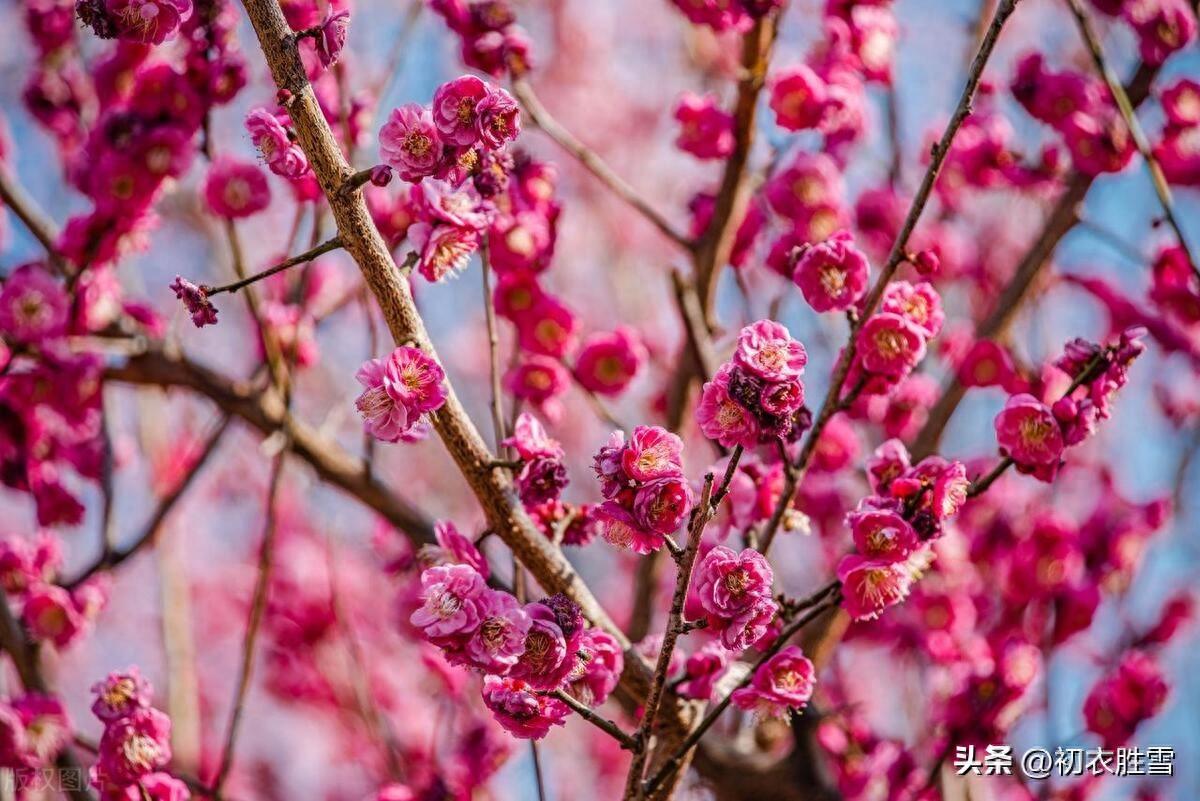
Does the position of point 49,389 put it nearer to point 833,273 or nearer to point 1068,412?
point 833,273

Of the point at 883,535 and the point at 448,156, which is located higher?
the point at 448,156

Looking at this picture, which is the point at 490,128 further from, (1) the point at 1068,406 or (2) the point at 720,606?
(1) the point at 1068,406

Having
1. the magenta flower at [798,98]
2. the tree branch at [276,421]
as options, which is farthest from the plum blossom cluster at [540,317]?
the magenta flower at [798,98]

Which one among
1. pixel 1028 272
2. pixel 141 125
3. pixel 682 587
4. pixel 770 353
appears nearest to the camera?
pixel 682 587

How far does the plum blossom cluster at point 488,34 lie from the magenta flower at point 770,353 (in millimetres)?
1242

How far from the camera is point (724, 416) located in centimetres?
150

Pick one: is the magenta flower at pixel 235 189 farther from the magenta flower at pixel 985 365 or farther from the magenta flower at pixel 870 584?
the magenta flower at pixel 985 365

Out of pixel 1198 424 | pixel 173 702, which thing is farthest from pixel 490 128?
pixel 1198 424

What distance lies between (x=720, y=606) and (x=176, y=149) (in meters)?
1.62

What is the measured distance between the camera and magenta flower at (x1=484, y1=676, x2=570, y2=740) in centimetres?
145

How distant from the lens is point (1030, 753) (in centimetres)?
273

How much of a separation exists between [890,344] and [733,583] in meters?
0.52

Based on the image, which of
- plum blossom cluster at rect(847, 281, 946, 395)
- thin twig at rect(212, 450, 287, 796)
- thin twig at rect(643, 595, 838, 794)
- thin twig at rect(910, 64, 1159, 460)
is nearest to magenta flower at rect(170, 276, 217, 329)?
thin twig at rect(212, 450, 287, 796)

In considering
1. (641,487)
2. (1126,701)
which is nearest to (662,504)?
(641,487)
